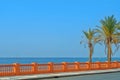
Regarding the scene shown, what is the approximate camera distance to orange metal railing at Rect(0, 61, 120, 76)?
34.6m

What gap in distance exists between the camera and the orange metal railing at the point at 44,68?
113 ft

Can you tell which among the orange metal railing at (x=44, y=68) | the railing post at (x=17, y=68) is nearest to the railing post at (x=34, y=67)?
the orange metal railing at (x=44, y=68)

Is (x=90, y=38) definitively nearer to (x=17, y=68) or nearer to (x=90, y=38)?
(x=90, y=38)

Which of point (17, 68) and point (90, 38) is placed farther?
point (90, 38)

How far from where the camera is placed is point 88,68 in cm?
4794

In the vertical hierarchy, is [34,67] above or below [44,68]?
above

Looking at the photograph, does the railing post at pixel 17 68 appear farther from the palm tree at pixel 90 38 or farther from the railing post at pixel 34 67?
the palm tree at pixel 90 38

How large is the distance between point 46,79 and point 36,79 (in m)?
0.83

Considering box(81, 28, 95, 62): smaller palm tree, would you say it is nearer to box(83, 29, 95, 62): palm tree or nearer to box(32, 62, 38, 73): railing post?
box(83, 29, 95, 62): palm tree

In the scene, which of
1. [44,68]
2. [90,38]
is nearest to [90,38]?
[90,38]

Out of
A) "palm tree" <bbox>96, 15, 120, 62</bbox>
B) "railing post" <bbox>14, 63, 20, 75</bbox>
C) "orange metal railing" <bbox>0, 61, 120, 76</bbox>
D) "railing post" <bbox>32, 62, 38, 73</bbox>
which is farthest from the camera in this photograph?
"palm tree" <bbox>96, 15, 120, 62</bbox>

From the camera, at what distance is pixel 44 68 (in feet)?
130

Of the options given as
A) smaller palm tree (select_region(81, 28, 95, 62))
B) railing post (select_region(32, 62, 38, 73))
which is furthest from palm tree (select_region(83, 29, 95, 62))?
railing post (select_region(32, 62, 38, 73))

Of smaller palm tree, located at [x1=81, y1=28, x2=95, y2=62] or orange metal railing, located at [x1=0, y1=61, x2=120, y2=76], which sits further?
smaller palm tree, located at [x1=81, y1=28, x2=95, y2=62]
